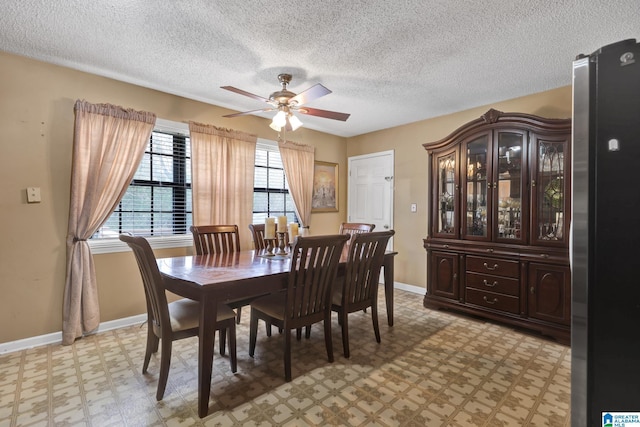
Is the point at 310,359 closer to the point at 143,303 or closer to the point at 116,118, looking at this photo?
the point at 143,303

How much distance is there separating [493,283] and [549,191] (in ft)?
3.37

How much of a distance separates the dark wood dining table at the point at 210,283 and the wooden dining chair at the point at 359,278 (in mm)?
142

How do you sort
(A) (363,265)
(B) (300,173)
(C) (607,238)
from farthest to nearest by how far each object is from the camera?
1. (B) (300,173)
2. (A) (363,265)
3. (C) (607,238)

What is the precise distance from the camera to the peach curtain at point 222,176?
3.41 meters

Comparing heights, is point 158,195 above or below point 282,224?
above

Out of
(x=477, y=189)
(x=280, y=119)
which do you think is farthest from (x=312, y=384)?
(x=477, y=189)

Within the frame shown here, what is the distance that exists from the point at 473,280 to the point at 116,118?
12.9 feet

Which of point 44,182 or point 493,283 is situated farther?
point 493,283

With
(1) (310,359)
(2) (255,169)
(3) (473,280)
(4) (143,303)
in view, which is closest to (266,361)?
(1) (310,359)

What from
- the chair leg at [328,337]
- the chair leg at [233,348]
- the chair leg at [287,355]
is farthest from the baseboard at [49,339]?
the chair leg at [328,337]

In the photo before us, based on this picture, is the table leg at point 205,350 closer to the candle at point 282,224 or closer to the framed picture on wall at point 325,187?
the candle at point 282,224

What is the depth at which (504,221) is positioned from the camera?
310 cm

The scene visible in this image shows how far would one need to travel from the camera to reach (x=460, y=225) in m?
3.38

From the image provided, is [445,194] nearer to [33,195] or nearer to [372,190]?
[372,190]
